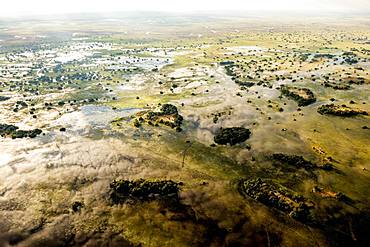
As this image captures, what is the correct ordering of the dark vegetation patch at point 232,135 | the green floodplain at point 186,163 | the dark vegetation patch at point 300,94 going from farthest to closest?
1. the dark vegetation patch at point 300,94
2. the dark vegetation patch at point 232,135
3. the green floodplain at point 186,163

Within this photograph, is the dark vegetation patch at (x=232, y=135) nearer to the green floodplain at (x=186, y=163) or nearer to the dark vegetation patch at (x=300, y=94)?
the green floodplain at (x=186, y=163)

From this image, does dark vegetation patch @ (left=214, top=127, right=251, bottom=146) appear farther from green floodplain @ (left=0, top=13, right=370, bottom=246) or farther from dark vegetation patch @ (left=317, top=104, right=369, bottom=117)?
dark vegetation patch @ (left=317, top=104, right=369, bottom=117)

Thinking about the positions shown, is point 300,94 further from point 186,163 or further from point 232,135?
point 186,163


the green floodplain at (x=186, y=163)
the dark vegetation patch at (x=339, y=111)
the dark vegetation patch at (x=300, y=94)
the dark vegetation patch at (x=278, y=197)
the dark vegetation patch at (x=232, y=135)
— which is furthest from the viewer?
the dark vegetation patch at (x=300, y=94)

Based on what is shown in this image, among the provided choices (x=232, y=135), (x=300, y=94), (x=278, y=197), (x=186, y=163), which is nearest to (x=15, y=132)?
(x=186, y=163)

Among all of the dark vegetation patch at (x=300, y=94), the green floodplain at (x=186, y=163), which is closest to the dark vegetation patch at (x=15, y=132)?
the green floodplain at (x=186, y=163)
